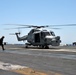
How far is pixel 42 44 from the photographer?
1756 inches

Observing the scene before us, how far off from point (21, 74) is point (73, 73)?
210 cm

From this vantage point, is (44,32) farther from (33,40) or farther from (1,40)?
(1,40)

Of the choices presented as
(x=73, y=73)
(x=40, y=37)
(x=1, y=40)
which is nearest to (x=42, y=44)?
(x=40, y=37)

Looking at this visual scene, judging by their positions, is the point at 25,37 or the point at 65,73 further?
the point at 25,37

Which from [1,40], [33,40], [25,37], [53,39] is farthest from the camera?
[25,37]

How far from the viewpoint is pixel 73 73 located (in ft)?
33.6

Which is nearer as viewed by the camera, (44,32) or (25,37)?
(44,32)

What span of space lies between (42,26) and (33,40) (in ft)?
9.99

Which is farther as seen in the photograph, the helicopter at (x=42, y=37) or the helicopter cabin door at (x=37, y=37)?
the helicopter cabin door at (x=37, y=37)

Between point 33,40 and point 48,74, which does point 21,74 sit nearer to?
point 48,74

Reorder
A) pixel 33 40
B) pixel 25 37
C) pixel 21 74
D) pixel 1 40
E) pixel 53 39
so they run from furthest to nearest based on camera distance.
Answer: pixel 25 37 < pixel 33 40 < pixel 53 39 < pixel 1 40 < pixel 21 74

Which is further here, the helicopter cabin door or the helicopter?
the helicopter cabin door

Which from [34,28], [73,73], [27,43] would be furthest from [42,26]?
[73,73]

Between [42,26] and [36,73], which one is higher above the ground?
[42,26]
